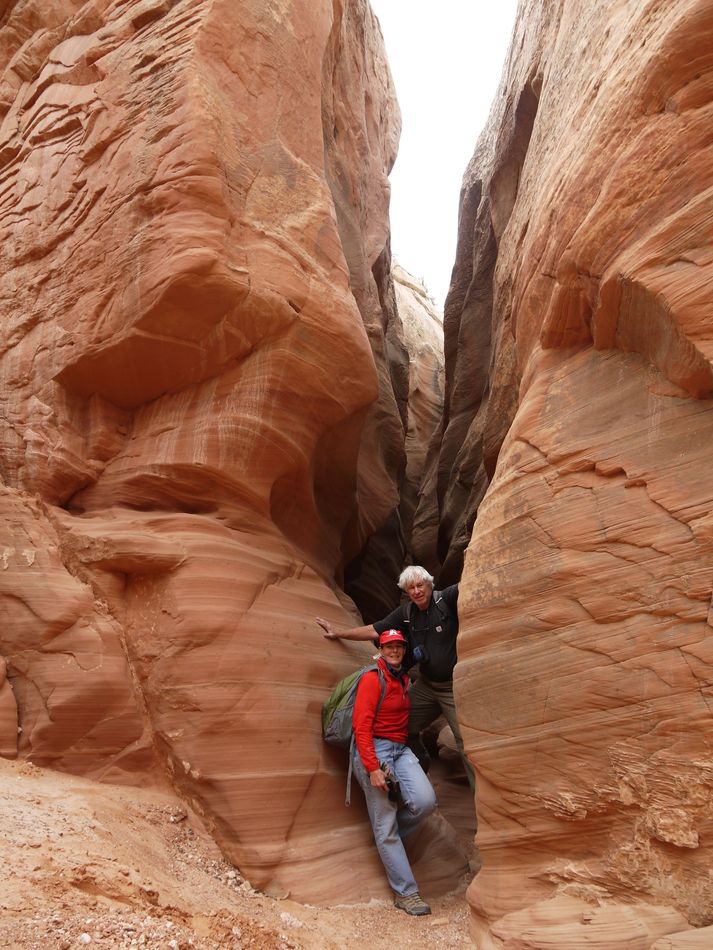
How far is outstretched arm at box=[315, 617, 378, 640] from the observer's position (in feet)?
22.5


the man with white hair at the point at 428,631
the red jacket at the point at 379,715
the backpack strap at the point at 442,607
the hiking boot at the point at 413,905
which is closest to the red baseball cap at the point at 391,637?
the red jacket at the point at 379,715

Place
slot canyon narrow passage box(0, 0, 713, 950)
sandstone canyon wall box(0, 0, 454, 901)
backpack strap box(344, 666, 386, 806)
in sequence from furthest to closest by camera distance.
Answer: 1. backpack strap box(344, 666, 386, 806)
2. sandstone canyon wall box(0, 0, 454, 901)
3. slot canyon narrow passage box(0, 0, 713, 950)

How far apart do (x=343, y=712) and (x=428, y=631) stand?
1.01 m

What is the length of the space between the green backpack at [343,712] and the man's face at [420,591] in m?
0.68

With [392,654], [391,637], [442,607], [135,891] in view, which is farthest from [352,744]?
[135,891]

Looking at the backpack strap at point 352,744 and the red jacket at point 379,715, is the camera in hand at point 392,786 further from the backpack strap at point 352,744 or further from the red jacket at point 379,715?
the backpack strap at point 352,744

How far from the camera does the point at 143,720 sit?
594 cm

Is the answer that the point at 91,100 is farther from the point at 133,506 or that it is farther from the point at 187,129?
the point at 133,506

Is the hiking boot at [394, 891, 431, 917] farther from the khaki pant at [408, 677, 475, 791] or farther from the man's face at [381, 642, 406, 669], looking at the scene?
the man's face at [381, 642, 406, 669]

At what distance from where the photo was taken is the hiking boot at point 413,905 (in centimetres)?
562

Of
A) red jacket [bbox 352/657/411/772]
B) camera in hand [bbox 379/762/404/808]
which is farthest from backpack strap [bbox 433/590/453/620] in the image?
camera in hand [bbox 379/762/404/808]

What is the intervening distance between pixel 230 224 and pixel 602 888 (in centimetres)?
584

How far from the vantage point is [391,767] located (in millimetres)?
6043

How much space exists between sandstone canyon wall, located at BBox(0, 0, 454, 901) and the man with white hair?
68 centimetres
